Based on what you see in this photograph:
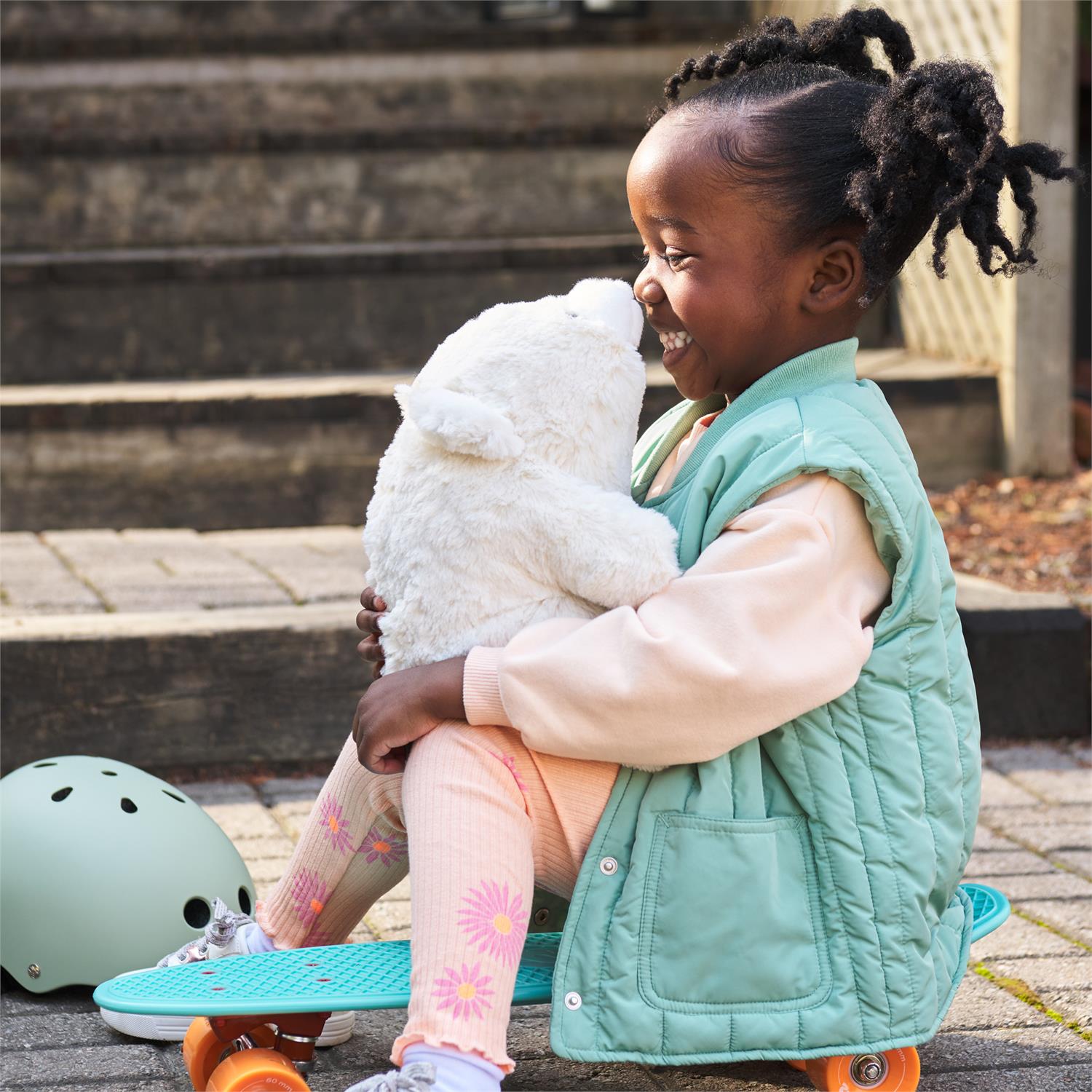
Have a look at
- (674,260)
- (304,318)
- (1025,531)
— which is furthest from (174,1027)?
(304,318)

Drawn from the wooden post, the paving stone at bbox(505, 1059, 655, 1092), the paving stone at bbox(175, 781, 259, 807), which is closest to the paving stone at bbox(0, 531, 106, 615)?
the paving stone at bbox(175, 781, 259, 807)

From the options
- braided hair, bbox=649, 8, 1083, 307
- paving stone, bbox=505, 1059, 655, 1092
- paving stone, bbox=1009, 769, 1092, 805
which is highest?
braided hair, bbox=649, 8, 1083, 307

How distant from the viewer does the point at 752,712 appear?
68.9 inches

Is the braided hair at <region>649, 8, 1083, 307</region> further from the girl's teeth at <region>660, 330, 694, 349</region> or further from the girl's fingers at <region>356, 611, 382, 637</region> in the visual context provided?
the girl's fingers at <region>356, 611, 382, 637</region>

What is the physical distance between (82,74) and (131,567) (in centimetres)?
344

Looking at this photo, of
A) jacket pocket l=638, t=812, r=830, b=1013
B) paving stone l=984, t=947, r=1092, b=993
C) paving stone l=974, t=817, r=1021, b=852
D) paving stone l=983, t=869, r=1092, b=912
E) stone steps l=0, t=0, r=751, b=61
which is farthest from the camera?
stone steps l=0, t=0, r=751, b=61

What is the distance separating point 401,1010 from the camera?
7.75 feet

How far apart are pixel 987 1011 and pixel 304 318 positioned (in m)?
4.35

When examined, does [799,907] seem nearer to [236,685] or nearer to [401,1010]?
[401,1010]

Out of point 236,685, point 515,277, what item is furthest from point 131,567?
point 515,277

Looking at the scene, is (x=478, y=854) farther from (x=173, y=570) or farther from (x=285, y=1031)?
(x=173, y=570)

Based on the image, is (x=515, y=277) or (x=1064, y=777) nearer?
(x=1064, y=777)

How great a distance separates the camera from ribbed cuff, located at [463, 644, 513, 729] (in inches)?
70.1

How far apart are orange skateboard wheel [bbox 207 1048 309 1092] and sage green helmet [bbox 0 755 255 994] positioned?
16.3 inches
